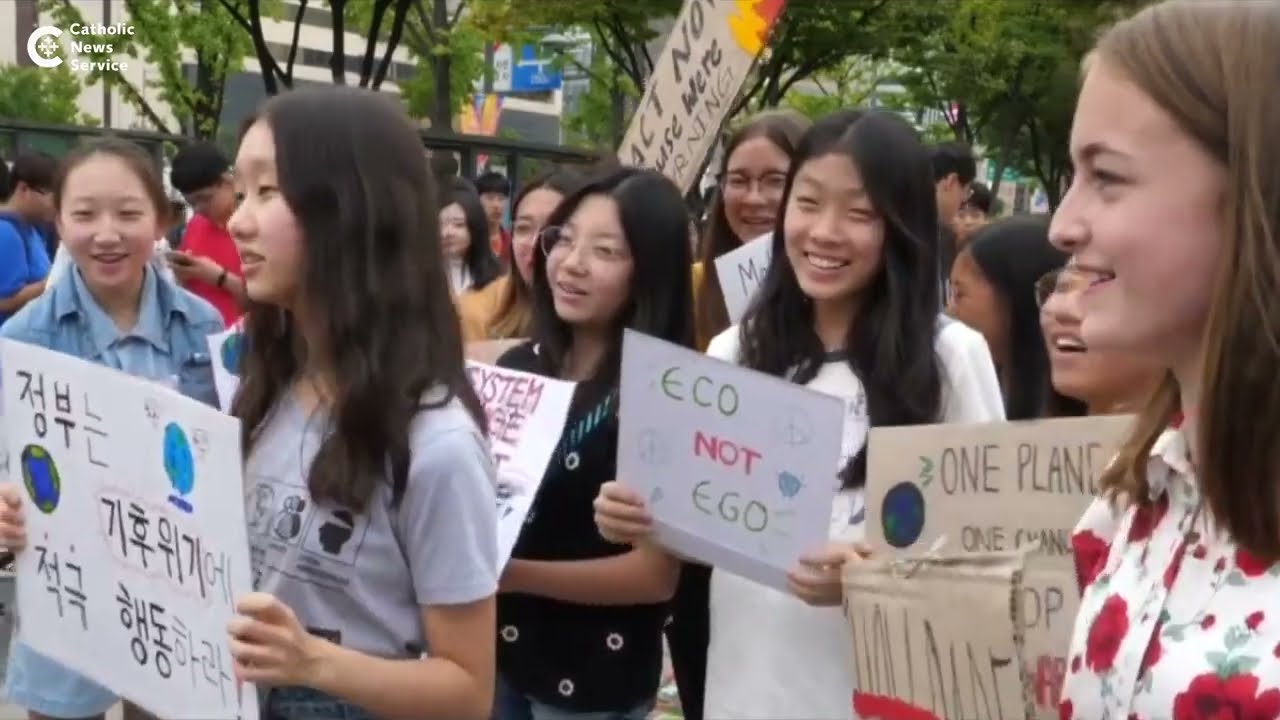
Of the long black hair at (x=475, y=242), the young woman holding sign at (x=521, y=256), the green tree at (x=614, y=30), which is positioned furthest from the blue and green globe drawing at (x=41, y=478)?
the green tree at (x=614, y=30)

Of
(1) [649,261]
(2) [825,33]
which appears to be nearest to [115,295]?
(1) [649,261]

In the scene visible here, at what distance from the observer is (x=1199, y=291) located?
4.67 feet

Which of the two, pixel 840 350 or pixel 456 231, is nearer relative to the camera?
pixel 840 350

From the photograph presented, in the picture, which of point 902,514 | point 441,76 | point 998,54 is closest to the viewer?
point 902,514

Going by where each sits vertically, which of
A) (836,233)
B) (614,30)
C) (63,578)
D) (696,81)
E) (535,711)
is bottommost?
(535,711)

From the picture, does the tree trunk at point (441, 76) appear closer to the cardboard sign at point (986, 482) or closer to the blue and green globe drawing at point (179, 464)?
the cardboard sign at point (986, 482)

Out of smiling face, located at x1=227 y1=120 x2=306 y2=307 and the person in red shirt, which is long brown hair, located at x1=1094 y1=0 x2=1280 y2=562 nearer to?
smiling face, located at x1=227 y1=120 x2=306 y2=307

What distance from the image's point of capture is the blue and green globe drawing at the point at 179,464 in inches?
83.2

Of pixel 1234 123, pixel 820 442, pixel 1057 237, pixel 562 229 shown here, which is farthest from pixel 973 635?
pixel 562 229

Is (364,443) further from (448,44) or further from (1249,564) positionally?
(448,44)

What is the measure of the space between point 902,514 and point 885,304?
0.52 metres

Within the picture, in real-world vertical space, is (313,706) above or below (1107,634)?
below

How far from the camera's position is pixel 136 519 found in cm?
227

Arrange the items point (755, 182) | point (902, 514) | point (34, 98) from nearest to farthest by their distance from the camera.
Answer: point (902, 514) → point (755, 182) → point (34, 98)
